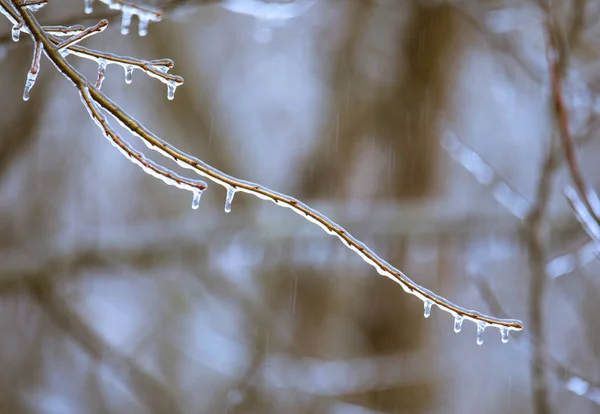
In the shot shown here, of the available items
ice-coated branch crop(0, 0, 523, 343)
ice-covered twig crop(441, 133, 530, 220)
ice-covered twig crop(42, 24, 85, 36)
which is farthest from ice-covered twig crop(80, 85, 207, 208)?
ice-covered twig crop(441, 133, 530, 220)

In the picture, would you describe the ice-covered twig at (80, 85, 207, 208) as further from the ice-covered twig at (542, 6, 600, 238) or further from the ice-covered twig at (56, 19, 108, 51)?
the ice-covered twig at (542, 6, 600, 238)

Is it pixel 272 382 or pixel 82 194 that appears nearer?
pixel 272 382

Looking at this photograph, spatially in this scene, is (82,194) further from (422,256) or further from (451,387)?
(451,387)

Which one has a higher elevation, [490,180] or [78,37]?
[490,180]

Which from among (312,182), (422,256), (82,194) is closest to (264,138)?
(312,182)

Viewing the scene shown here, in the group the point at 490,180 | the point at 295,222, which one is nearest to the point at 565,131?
the point at 490,180

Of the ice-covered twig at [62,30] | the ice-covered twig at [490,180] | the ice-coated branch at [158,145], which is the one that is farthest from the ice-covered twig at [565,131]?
the ice-covered twig at [62,30]

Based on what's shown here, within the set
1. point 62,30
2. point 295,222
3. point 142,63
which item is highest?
point 295,222

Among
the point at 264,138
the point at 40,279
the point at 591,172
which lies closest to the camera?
the point at 40,279

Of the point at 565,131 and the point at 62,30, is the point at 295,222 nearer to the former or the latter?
the point at 565,131
